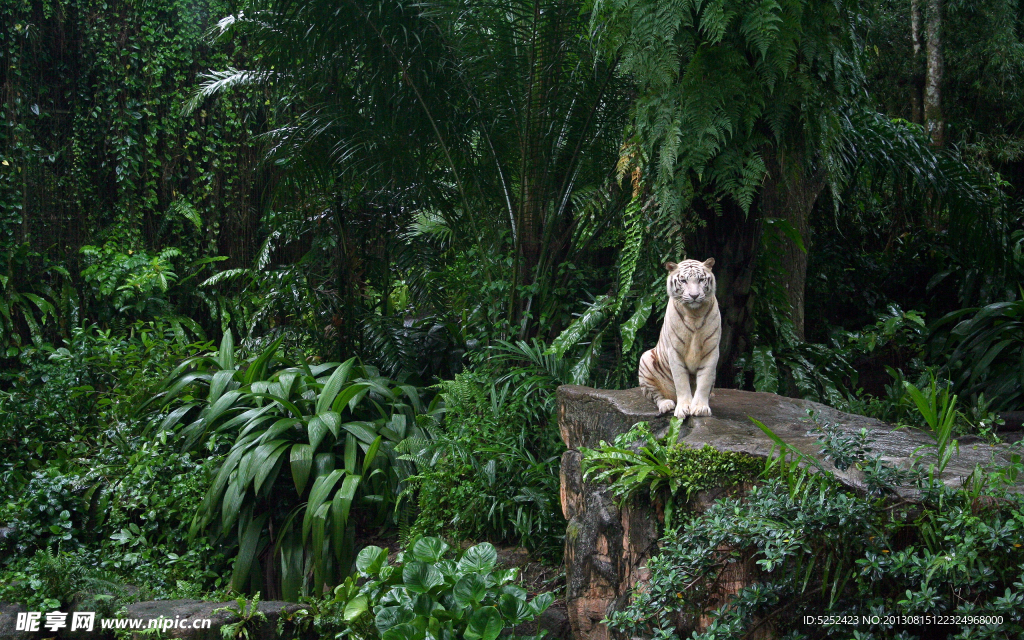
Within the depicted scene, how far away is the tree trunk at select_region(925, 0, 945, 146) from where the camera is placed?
7.53 m

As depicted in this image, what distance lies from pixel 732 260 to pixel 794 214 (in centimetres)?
143

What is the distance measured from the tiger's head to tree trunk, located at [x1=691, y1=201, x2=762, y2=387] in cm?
122

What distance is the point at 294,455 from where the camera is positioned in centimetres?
491

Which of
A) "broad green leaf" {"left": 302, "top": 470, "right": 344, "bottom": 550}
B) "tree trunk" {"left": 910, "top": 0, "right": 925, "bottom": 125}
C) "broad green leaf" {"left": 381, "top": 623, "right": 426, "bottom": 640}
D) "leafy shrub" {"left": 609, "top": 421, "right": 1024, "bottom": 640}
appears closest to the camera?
"leafy shrub" {"left": 609, "top": 421, "right": 1024, "bottom": 640}

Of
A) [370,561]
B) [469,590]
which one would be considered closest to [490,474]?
[370,561]

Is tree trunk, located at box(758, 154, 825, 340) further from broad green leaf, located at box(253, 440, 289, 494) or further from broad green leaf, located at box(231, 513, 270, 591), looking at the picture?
broad green leaf, located at box(231, 513, 270, 591)

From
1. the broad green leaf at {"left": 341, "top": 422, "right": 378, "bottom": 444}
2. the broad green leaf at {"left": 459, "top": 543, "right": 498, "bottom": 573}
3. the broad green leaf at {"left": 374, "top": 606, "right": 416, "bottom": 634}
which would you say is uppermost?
the broad green leaf at {"left": 341, "top": 422, "right": 378, "bottom": 444}

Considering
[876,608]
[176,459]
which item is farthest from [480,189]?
[876,608]

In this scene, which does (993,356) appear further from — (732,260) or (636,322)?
(636,322)

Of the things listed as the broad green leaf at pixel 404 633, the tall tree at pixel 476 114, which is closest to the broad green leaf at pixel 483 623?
the broad green leaf at pixel 404 633

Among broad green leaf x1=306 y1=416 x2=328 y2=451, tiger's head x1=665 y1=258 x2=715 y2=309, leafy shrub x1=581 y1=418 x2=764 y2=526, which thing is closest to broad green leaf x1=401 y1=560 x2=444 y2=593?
leafy shrub x1=581 y1=418 x2=764 y2=526

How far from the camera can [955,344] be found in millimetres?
6211

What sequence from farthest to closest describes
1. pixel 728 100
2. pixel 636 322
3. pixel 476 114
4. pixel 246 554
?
pixel 476 114
pixel 246 554
pixel 636 322
pixel 728 100

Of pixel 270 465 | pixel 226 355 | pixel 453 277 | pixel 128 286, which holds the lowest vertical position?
pixel 270 465
